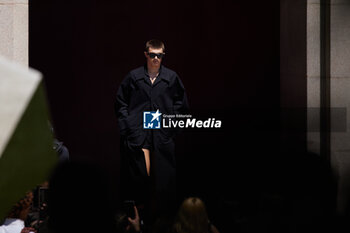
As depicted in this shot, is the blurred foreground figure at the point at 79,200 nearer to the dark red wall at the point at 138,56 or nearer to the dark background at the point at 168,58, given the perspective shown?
the dark background at the point at 168,58

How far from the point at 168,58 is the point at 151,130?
67.8 inches

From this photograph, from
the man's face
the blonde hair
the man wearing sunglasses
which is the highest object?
the man's face

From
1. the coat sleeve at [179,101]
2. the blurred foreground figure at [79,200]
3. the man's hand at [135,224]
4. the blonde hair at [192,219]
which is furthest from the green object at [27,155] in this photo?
the coat sleeve at [179,101]

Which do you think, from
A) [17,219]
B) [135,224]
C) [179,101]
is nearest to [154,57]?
[179,101]

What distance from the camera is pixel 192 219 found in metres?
5.98

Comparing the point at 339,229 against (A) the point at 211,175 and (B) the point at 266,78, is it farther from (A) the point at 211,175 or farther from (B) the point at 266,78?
(B) the point at 266,78

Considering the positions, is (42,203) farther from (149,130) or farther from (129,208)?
(149,130)

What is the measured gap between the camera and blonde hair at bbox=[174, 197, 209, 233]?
5.97 m

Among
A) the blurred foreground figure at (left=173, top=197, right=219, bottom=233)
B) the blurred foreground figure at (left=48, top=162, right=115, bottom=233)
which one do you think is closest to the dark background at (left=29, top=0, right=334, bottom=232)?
the blurred foreground figure at (left=173, top=197, right=219, bottom=233)

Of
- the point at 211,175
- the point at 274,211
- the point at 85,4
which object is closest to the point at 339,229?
the point at 274,211

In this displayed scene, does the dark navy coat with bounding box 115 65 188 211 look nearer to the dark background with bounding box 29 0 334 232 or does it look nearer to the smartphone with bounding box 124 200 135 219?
the smartphone with bounding box 124 200 135 219

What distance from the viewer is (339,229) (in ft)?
21.7

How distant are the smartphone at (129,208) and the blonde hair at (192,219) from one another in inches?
63.0

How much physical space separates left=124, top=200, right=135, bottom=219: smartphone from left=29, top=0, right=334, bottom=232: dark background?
2.80 feet
